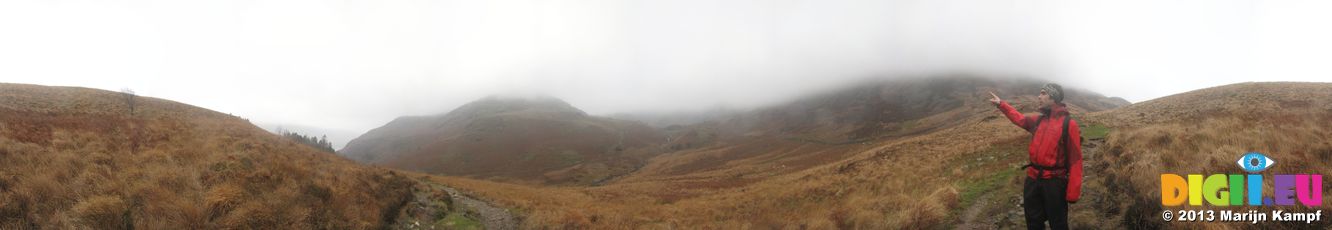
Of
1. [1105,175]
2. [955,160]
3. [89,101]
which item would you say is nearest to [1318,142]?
[1105,175]

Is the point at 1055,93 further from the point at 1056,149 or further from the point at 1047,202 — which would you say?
the point at 1047,202

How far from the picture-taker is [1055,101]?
6.74m

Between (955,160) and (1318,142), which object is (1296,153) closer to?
(1318,142)

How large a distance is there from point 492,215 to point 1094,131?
2668 cm

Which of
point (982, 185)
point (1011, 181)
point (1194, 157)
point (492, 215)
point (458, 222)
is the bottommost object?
point (492, 215)

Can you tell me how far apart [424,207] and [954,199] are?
16753 millimetres

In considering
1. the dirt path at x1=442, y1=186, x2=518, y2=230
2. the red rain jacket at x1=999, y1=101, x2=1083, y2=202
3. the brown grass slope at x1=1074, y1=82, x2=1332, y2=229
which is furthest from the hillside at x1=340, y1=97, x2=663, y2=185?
the red rain jacket at x1=999, y1=101, x2=1083, y2=202

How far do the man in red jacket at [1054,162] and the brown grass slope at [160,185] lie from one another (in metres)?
13.1

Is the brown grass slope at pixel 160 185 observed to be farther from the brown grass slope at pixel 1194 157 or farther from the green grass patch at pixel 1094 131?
the green grass patch at pixel 1094 131

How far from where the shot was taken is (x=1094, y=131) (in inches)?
836

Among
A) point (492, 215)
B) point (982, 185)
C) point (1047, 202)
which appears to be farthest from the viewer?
point (492, 215)

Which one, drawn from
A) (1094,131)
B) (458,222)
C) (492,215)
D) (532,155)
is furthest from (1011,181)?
(532,155)

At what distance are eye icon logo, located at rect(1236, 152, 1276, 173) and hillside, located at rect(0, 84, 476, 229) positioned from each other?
17.5 m

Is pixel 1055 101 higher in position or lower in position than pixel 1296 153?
higher
